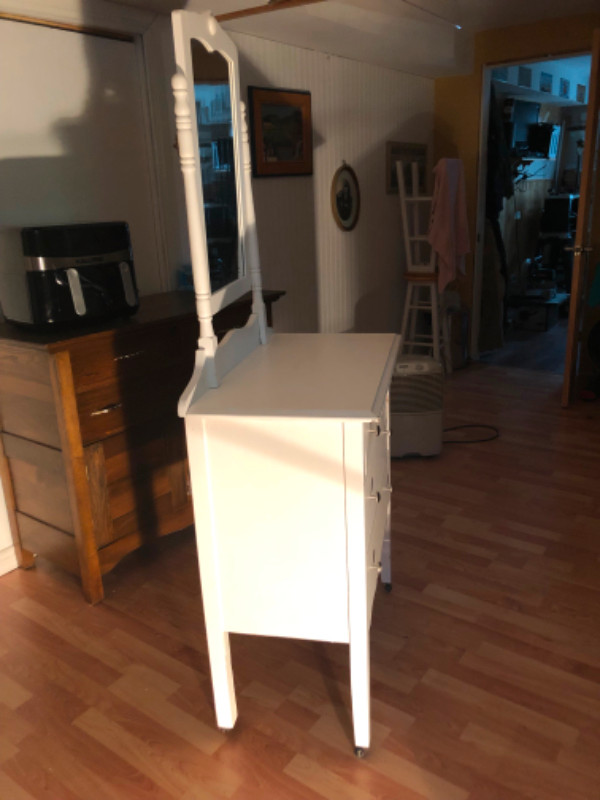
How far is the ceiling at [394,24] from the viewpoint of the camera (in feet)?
9.23

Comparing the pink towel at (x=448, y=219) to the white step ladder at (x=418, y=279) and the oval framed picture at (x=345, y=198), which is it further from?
the oval framed picture at (x=345, y=198)

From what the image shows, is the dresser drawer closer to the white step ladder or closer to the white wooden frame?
the white wooden frame

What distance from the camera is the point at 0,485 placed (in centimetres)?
238

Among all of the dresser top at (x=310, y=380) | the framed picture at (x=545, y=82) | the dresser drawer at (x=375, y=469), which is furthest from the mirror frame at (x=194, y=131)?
the framed picture at (x=545, y=82)

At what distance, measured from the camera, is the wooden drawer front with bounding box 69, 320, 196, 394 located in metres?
2.03

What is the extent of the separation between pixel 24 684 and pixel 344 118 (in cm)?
337

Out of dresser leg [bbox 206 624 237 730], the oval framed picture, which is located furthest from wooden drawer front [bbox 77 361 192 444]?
the oval framed picture

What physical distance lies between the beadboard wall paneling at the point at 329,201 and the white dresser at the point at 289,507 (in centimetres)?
200

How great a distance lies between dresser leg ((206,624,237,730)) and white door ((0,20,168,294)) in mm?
1607

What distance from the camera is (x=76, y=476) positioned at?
2.09 metres

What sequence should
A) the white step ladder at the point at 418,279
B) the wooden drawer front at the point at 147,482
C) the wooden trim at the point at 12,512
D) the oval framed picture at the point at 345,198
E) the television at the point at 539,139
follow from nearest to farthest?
the wooden drawer front at the point at 147,482 → the wooden trim at the point at 12,512 → the oval framed picture at the point at 345,198 → the white step ladder at the point at 418,279 → the television at the point at 539,139

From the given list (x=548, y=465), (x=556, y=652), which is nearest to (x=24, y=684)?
(x=556, y=652)

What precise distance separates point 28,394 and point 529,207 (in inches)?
242

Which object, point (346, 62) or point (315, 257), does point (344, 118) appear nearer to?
point (346, 62)
